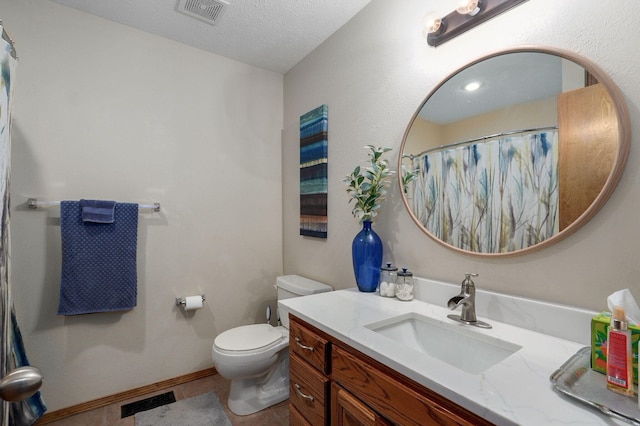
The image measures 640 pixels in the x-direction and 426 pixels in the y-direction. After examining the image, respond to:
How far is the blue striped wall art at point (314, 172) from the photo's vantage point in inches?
82.0

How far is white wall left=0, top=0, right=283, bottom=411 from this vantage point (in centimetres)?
175

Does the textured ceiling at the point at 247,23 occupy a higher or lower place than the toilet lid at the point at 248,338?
higher

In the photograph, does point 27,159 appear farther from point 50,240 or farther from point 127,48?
point 127,48

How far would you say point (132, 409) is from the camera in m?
1.86

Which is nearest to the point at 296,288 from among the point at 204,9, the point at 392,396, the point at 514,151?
the point at 392,396

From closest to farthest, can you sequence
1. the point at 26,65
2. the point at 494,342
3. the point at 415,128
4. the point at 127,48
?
the point at 494,342 → the point at 415,128 → the point at 26,65 → the point at 127,48

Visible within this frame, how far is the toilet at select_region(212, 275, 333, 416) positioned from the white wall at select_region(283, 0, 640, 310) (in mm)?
476

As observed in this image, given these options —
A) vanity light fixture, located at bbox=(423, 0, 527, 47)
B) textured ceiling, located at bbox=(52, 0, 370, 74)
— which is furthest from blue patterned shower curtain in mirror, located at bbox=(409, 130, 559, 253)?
textured ceiling, located at bbox=(52, 0, 370, 74)

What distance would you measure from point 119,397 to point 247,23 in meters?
2.57

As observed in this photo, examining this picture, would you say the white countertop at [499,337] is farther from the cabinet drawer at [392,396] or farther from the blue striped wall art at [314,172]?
the blue striped wall art at [314,172]

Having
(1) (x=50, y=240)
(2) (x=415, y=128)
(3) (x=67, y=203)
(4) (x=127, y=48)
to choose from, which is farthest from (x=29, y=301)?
(2) (x=415, y=128)

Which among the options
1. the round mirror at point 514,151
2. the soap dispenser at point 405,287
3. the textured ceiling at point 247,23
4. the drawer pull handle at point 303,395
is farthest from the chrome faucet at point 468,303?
the textured ceiling at point 247,23

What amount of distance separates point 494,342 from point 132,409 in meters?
2.10

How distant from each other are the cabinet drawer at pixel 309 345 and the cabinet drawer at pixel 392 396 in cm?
4
